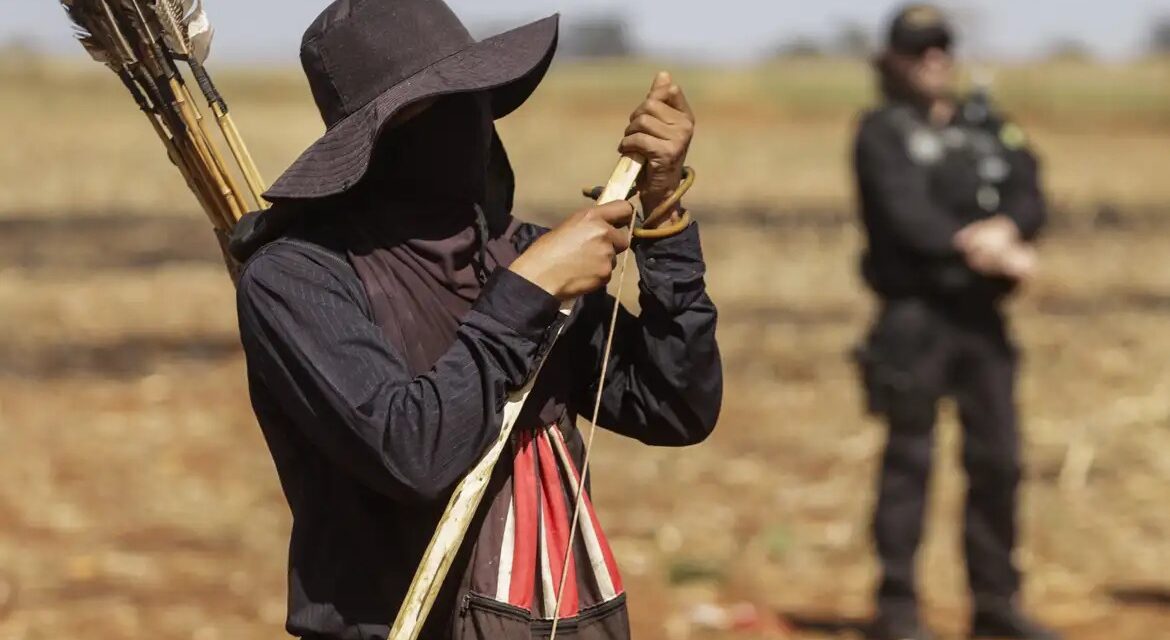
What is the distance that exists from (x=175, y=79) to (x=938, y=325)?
13.6ft

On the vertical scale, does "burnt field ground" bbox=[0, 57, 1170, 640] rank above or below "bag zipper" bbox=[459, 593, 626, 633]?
above

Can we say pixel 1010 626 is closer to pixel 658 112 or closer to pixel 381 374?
pixel 658 112

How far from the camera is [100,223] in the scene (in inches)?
889

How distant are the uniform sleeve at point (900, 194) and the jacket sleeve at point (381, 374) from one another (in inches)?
166

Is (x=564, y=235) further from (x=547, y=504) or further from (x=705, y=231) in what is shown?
(x=705, y=231)

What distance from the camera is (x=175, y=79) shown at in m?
3.27

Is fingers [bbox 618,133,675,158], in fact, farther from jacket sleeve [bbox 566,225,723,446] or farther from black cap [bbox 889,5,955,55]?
black cap [bbox 889,5,955,55]

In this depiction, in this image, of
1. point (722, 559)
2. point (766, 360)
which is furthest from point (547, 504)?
point (766, 360)

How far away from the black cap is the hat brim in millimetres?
4200

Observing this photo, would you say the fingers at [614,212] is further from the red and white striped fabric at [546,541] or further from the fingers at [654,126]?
the red and white striped fabric at [546,541]

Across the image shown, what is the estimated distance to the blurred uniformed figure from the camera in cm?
679

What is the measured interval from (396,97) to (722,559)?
5744mm

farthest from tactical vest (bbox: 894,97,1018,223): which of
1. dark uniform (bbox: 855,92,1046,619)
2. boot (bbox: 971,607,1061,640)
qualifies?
boot (bbox: 971,607,1061,640)

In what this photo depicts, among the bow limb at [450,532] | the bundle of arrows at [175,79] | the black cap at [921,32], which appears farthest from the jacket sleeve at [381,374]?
the black cap at [921,32]
